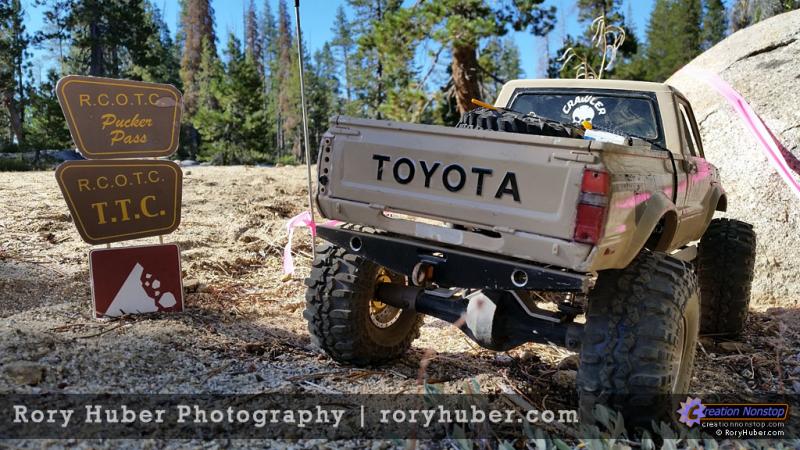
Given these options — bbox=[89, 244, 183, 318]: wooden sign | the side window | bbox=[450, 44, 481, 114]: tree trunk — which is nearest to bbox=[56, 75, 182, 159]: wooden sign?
bbox=[89, 244, 183, 318]: wooden sign

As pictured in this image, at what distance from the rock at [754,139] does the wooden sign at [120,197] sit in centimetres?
631

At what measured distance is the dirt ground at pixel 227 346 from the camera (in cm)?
343

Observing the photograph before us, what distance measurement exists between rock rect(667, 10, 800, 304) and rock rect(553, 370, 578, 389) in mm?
3948

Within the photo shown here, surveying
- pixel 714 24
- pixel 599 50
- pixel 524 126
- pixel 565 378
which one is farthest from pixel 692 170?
pixel 714 24

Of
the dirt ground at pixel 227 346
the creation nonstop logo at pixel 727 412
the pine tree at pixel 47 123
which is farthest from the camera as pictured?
the pine tree at pixel 47 123

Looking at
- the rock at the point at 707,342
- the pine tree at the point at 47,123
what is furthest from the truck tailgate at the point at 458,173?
the pine tree at the point at 47,123

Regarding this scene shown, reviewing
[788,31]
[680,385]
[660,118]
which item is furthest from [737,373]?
[788,31]

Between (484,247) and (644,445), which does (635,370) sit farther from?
(484,247)

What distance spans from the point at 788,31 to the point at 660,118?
5.74 meters

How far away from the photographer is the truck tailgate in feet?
8.81

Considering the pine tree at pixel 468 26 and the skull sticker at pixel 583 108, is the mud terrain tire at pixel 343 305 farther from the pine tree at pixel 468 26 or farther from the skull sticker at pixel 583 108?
the pine tree at pixel 468 26

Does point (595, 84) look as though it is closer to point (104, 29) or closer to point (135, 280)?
point (135, 280)

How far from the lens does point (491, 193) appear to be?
288 centimetres

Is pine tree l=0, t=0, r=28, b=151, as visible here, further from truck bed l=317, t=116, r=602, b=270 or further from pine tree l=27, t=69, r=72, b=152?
truck bed l=317, t=116, r=602, b=270
